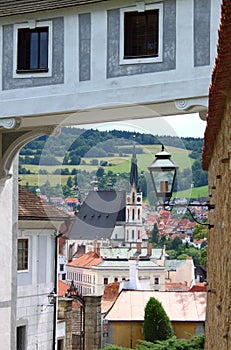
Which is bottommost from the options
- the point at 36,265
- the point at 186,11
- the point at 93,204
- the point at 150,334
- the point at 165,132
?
the point at 150,334

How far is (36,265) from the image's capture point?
2477 cm

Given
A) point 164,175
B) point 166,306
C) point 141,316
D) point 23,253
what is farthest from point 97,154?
point 164,175

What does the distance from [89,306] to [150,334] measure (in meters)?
2.29

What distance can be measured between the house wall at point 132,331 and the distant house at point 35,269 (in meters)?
3.71

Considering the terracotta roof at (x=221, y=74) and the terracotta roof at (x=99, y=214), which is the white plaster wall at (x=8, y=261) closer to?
the terracotta roof at (x=99, y=214)

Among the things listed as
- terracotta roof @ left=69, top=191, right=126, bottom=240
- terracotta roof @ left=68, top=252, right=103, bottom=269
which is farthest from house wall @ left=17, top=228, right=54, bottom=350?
terracotta roof @ left=68, top=252, right=103, bottom=269

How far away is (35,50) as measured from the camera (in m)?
15.4

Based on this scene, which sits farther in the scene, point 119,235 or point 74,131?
point 119,235

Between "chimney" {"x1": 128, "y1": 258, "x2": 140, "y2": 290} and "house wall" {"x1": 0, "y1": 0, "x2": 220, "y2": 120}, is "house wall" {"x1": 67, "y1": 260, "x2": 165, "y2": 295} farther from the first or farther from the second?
"house wall" {"x1": 0, "y1": 0, "x2": 220, "y2": 120}

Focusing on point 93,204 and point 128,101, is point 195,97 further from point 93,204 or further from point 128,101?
point 93,204

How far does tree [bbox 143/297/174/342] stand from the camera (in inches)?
1100

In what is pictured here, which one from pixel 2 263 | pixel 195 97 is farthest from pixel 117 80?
pixel 2 263

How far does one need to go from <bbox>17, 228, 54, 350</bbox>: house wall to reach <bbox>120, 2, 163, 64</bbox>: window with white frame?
1026cm

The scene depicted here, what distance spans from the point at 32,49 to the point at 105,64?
58.2 inches
